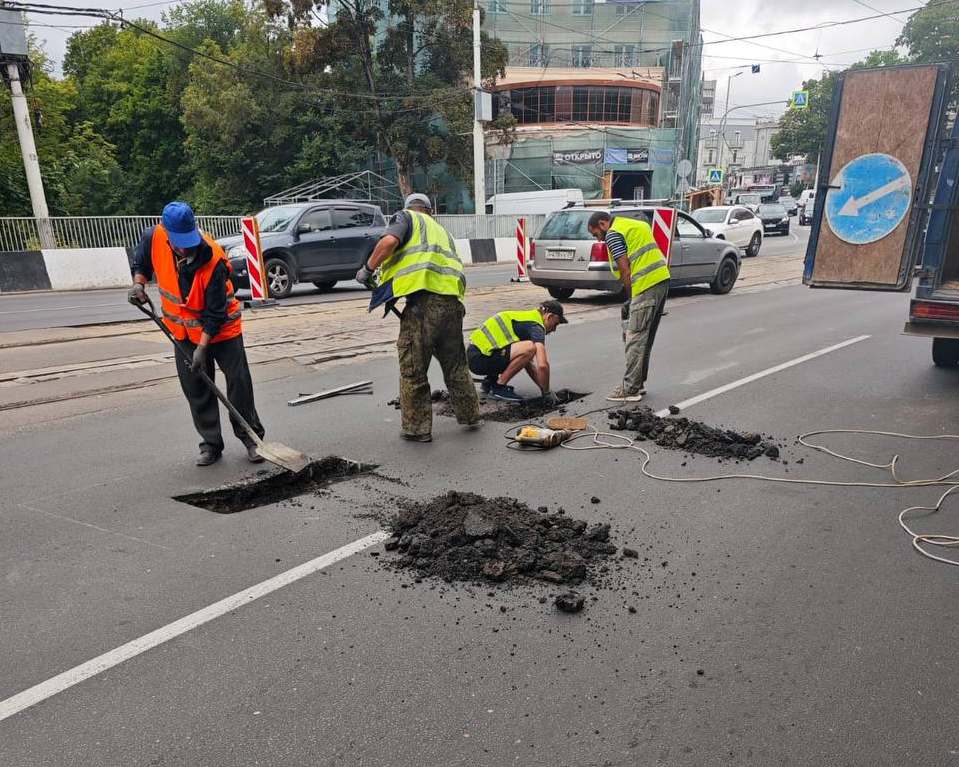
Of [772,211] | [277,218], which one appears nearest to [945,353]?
[277,218]

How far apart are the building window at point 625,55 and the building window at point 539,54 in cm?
418

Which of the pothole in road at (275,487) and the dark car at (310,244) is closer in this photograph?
the pothole in road at (275,487)

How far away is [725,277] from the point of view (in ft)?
47.8

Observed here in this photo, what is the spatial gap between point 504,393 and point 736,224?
66.1 ft

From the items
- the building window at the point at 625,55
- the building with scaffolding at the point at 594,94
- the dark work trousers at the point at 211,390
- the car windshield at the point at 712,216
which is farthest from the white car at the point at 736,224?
the building window at the point at 625,55

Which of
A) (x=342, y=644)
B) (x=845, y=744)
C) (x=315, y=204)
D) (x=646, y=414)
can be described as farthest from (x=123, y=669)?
(x=315, y=204)

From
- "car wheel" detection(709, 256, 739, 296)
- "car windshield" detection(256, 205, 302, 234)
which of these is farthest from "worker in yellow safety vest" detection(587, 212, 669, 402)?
"car windshield" detection(256, 205, 302, 234)

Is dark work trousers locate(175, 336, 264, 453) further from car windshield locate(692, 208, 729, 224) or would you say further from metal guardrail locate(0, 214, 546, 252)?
car windshield locate(692, 208, 729, 224)

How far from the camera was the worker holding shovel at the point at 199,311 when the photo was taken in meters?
4.70

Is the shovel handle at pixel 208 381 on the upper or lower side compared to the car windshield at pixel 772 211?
upper

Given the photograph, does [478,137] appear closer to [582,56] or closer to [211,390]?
[582,56]

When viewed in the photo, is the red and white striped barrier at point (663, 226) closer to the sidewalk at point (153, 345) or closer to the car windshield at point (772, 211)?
the sidewalk at point (153, 345)

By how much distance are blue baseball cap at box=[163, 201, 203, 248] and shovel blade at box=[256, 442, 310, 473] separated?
1.38 metres

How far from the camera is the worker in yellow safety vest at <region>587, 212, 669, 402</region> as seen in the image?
21.3 ft
